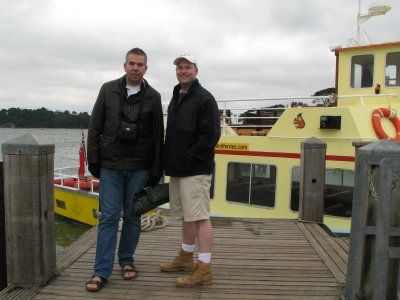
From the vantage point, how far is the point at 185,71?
143 inches

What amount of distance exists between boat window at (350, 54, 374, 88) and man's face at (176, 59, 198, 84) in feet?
23.0

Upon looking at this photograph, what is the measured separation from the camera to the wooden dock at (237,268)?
138 inches

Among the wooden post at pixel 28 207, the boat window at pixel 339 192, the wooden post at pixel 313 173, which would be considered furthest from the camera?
the boat window at pixel 339 192

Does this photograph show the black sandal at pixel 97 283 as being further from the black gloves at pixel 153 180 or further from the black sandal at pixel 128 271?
the black gloves at pixel 153 180

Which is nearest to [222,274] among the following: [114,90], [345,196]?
[114,90]

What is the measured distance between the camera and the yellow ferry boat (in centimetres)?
783

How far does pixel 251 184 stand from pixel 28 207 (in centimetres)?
605

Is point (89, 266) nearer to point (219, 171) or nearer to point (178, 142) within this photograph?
point (178, 142)

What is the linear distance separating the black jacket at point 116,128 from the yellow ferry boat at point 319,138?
16.1 ft

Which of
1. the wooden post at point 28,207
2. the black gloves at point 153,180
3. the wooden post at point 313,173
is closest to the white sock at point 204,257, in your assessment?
the black gloves at point 153,180

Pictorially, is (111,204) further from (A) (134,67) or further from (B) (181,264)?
(A) (134,67)

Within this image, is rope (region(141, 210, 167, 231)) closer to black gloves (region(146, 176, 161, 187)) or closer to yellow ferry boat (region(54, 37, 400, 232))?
black gloves (region(146, 176, 161, 187))

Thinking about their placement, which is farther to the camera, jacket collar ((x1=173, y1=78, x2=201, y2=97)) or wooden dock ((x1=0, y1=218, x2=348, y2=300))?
jacket collar ((x1=173, y1=78, x2=201, y2=97))

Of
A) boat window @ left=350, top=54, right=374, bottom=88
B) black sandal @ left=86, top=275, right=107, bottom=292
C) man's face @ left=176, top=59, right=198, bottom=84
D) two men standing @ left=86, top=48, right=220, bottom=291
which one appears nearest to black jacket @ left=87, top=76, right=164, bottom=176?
two men standing @ left=86, top=48, right=220, bottom=291
